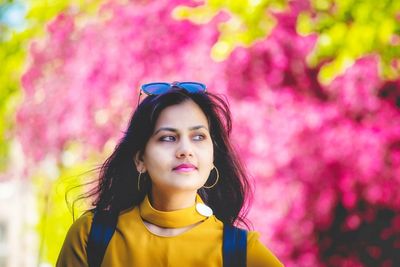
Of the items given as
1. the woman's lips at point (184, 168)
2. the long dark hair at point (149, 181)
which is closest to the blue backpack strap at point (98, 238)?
the long dark hair at point (149, 181)

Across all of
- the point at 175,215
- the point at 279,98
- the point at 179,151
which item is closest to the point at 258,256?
the point at 175,215

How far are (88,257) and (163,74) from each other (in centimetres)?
534

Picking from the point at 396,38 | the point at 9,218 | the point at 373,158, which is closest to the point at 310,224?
the point at 373,158

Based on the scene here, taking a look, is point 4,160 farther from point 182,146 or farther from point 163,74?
point 182,146

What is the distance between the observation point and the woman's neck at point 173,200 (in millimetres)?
2648

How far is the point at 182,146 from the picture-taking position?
2.59 m

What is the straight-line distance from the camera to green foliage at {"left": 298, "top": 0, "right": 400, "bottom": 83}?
6332 millimetres

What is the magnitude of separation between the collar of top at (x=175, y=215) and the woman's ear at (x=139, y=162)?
0.10 m

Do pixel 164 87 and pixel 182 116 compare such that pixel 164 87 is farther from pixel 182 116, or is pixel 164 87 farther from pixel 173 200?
pixel 173 200

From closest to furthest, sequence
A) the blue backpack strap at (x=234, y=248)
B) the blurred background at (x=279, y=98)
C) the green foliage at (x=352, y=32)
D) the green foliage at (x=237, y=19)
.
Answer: the blue backpack strap at (x=234, y=248) < the green foliage at (x=352, y=32) < the green foliage at (x=237, y=19) < the blurred background at (x=279, y=98)

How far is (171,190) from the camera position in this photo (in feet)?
8.63

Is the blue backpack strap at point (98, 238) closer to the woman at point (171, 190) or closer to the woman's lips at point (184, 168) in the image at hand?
the woman at point (171, 190)

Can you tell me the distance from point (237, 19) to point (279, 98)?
77 cm

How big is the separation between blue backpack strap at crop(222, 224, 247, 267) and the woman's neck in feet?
0.52
